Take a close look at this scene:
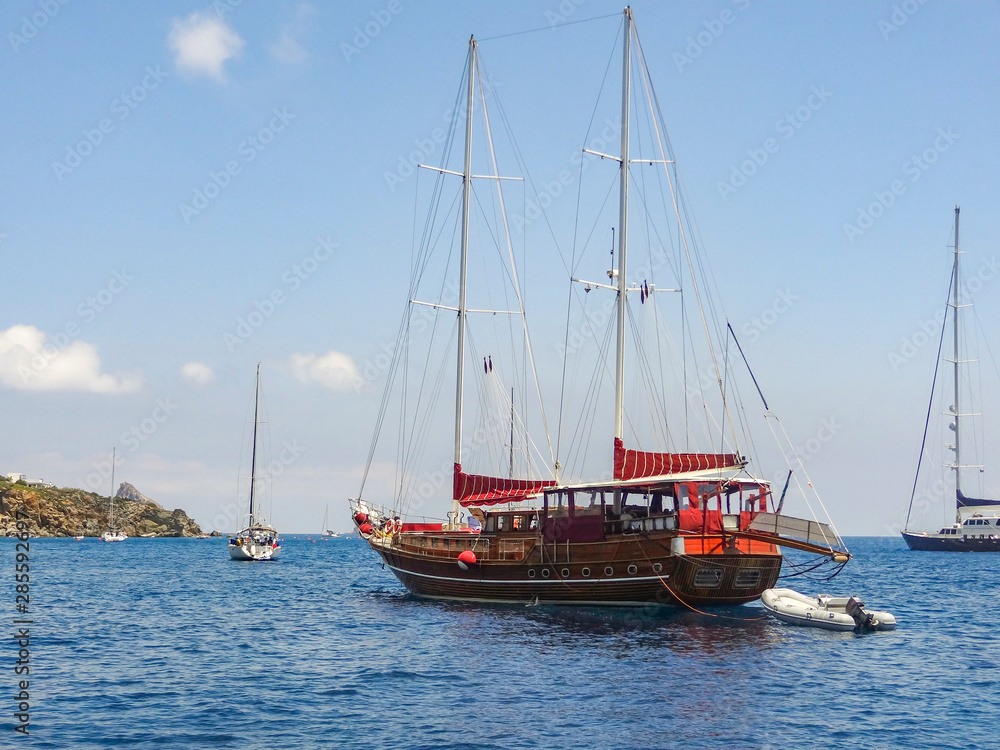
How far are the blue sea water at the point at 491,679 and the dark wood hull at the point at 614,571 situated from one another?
2.54ft

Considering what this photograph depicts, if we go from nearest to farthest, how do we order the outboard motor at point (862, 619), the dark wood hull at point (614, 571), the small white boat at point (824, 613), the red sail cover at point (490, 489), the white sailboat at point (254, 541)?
the small white boat at point (824, 613), the outboard motor at point (862, 619), the dark wood hull at point (614, 571), the red sail cover at point (490, 489), the white sailboat at point (254, 541)

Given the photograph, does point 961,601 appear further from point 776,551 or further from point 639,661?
point 639,661

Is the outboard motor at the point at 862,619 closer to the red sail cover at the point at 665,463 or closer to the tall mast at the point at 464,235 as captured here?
the red sail cover at the point at 665,463

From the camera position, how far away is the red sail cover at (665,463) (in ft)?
126

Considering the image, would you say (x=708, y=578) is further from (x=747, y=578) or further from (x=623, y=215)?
(x=623, y=215)

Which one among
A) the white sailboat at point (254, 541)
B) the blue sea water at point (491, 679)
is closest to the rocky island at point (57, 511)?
the white sailboat at point (254, 541)

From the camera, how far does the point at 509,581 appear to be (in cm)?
4194

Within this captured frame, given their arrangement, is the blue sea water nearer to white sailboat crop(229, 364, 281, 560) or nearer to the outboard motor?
the outboard motor

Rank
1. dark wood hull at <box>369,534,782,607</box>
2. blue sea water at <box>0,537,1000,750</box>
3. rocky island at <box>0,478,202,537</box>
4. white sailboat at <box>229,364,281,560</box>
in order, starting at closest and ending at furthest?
blue sea water at <box>0,537,1000,750</box>, dark wood hull at <box>369,534,782,607</box>, white sailboat at <box>229,364,281,560</box>, rocky island at <box>0,478,202,537</box>

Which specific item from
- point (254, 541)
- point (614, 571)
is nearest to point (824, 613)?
point (614, 571)

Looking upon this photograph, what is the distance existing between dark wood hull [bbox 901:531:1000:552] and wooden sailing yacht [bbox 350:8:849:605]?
95089 mm

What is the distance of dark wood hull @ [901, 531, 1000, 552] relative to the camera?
388 feet

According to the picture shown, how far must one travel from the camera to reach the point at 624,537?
38031 mm

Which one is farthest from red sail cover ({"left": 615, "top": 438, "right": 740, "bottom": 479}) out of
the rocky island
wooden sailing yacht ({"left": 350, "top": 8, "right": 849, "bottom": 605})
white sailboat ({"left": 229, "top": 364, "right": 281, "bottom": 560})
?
the rocky island
